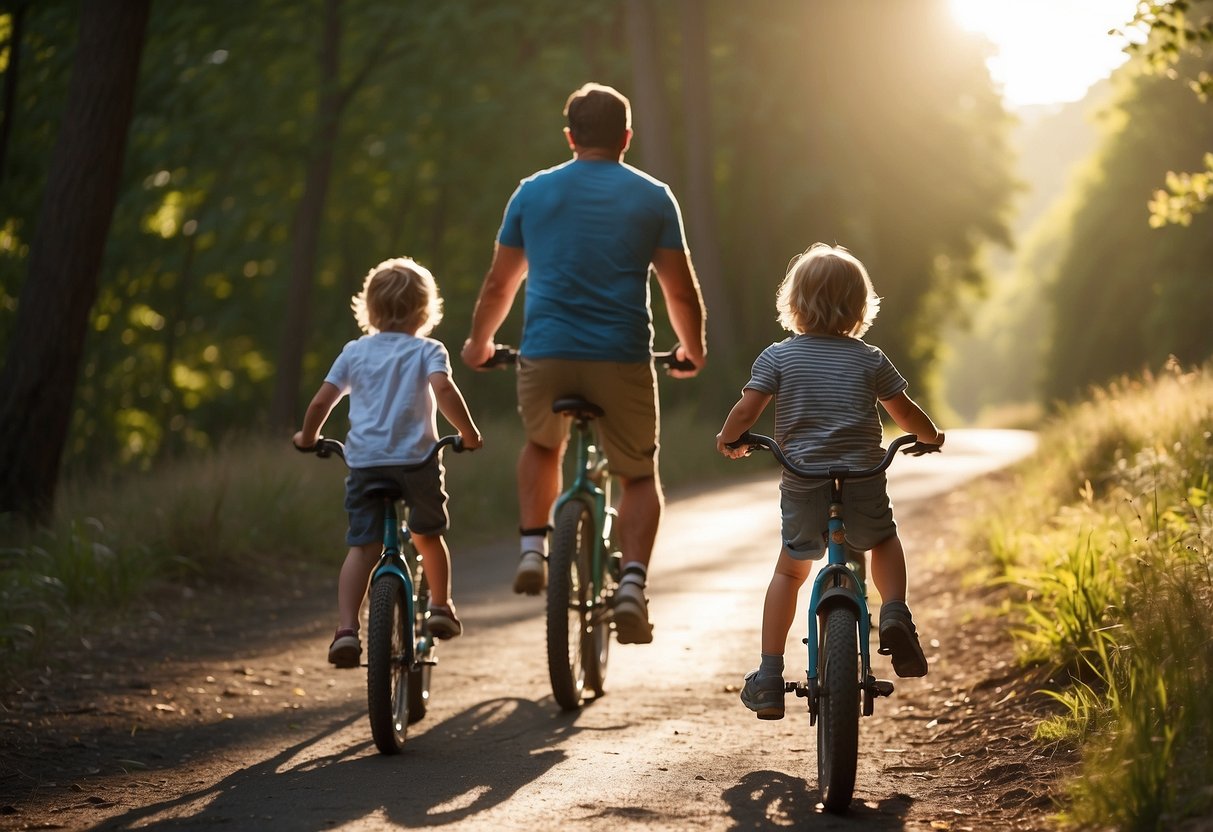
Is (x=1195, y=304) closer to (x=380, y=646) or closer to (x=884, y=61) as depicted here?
(x=884, y=61)

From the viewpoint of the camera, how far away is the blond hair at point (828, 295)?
5.12 metres

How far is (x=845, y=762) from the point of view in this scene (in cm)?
469

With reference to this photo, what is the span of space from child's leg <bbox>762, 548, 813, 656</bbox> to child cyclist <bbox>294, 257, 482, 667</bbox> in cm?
138

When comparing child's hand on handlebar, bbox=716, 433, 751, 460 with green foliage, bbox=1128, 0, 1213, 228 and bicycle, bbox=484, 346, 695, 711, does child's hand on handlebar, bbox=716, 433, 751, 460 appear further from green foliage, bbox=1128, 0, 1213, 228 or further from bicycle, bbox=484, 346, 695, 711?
green foliage, bbox=1128, 0, 1213, 228

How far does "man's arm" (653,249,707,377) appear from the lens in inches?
Result: 262

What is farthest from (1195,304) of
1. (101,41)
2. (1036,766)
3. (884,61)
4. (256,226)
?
(1036,766)

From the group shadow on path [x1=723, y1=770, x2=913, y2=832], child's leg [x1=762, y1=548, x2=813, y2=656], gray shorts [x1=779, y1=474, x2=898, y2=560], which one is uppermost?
gray shorts [x1=779, y1=474, x2=898, y2=560]

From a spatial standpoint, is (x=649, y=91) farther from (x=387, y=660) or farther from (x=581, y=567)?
(x=387, y=660)

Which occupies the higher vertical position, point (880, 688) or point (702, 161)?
point (702, 161)

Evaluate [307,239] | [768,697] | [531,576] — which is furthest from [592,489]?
[307,239]

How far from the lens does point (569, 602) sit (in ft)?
21.1

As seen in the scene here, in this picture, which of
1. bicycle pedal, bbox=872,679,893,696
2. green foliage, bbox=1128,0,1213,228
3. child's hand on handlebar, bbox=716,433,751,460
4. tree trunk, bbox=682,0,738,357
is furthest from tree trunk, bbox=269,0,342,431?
bicycle pedal, bbox=872,679,893,696

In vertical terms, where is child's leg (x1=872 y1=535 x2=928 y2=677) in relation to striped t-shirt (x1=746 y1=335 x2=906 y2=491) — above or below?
below

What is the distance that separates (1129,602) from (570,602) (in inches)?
89.3
